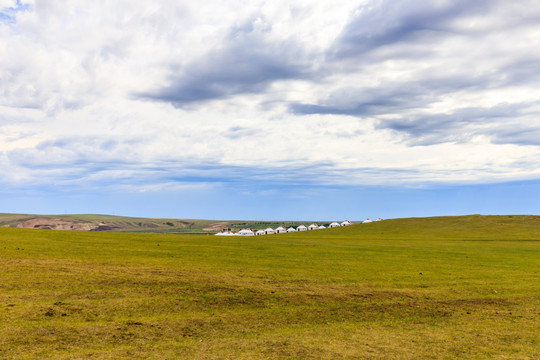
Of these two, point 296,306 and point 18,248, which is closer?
point 296,306

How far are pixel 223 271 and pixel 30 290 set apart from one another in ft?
32.7

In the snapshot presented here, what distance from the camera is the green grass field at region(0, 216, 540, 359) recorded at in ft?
36.7

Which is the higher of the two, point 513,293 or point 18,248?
point 18,248

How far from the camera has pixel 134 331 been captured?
12273mm

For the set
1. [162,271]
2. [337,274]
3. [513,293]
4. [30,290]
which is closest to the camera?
[30,290]

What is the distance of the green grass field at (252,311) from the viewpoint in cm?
1117

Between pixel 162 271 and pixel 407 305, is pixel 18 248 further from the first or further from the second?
pixel 407 305

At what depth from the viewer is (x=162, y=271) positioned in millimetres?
22250

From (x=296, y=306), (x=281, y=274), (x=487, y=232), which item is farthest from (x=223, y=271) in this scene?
(x=487, y=232)

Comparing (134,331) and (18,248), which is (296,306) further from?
(18,248)

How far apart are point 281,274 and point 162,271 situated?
6.56 meters

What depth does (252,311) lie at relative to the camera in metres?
15.1

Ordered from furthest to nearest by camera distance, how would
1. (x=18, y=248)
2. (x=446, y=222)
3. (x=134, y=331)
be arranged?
(x=446, y=222) → (x=18, y=248) → (x=134, y=331)

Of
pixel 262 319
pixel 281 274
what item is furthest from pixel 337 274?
pixel 262 319
